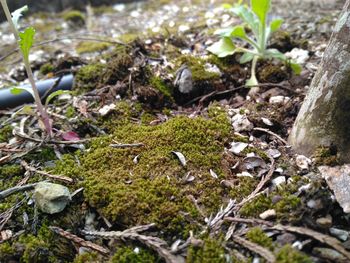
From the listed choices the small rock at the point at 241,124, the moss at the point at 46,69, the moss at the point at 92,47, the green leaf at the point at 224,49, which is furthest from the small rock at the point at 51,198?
the moss at the point at 92,47

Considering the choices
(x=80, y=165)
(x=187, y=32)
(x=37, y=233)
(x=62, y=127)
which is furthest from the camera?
(x=187, y=32)

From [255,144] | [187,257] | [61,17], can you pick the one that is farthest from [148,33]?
[187,257]

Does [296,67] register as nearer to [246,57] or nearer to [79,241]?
[246,57]

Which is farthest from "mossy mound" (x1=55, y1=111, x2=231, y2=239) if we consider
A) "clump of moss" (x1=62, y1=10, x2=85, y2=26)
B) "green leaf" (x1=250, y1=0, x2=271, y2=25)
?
"clump of moss" (x1=62, y1=10, x2=85, y2=26)

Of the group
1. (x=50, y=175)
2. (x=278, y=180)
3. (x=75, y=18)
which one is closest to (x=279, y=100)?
(x=278, y=180)

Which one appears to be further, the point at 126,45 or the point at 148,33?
the point at 148,33

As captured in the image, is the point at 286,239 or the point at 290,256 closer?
the point at 290,256

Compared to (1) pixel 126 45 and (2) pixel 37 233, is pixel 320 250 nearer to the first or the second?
(2) pixel 37 233
